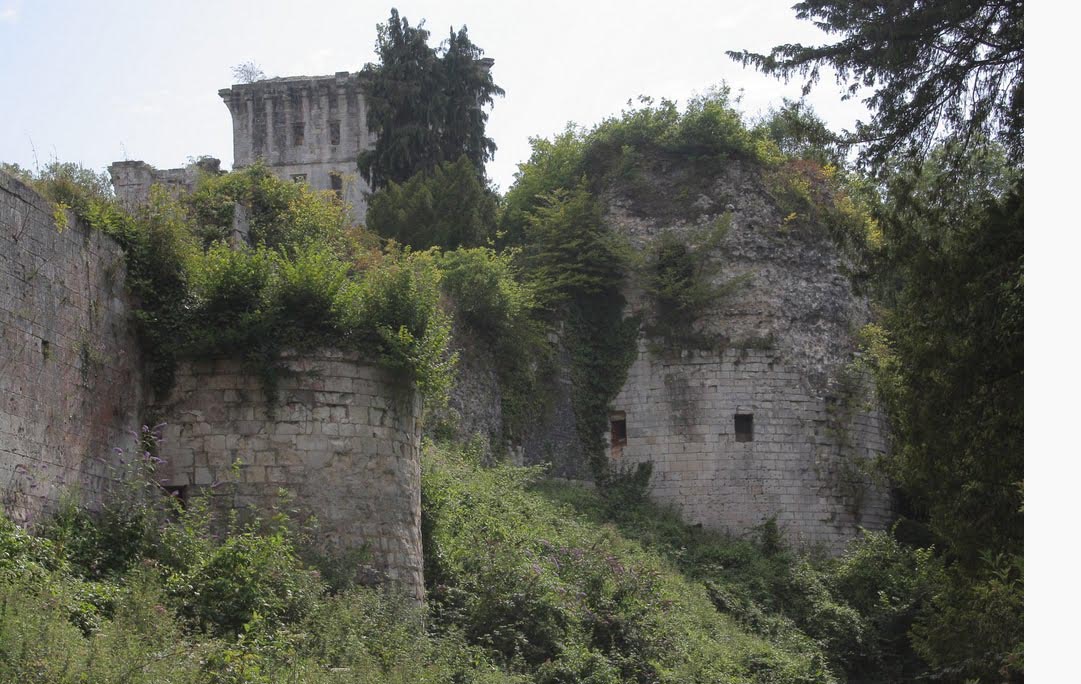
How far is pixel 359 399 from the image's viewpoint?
14.9 meters

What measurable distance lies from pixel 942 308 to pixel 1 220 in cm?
788

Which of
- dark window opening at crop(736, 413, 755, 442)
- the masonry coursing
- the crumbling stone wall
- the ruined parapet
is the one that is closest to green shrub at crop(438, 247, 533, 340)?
the crumbling stone wall

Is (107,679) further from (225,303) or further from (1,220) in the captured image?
(225,303)

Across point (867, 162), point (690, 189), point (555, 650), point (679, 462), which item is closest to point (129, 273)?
point (555, 650)

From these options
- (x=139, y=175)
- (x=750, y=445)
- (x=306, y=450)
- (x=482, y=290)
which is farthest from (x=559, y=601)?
(x=139, y=175)

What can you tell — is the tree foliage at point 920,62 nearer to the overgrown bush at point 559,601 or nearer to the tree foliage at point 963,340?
the tree foliage at point 963,340

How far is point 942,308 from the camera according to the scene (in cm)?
1359

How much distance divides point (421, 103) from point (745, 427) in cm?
1073

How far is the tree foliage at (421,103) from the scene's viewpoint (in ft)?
103

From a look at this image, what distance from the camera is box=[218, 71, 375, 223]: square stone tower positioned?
134 ft

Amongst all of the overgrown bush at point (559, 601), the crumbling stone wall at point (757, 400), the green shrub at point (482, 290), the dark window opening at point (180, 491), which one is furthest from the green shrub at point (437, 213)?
the dark window opening at point (180, 491)

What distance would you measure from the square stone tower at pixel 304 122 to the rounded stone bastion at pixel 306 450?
2657 centimetres

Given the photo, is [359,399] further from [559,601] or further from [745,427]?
[745,427]

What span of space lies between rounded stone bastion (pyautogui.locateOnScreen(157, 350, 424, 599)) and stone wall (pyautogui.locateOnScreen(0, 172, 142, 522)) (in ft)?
1.90
